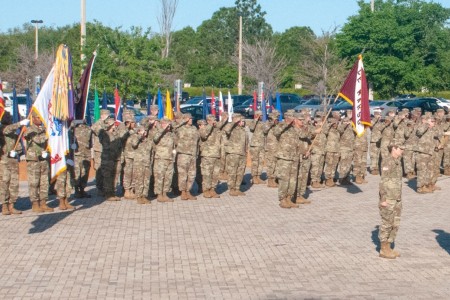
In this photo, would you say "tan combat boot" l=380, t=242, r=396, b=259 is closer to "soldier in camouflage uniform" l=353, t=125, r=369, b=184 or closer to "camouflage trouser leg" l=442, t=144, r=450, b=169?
"soldier in camouflage uniform" l=353, t=125, r=369, b=184

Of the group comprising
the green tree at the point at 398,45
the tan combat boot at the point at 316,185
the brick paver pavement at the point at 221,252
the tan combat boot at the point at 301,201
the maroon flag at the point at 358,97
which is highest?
the green tree at the point at 398,45

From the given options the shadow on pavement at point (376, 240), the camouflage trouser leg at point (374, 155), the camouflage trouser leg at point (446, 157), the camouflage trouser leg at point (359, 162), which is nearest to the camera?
the shadow on pavement at point (376, 240)

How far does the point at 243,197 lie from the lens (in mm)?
17797

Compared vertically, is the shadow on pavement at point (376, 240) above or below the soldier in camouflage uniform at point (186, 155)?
below

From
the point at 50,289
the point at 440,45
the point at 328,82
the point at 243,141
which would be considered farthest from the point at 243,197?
the point at 440,45

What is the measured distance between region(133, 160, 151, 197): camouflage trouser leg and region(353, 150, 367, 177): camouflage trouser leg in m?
5.65

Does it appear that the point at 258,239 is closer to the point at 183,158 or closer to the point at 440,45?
the point at 183,158

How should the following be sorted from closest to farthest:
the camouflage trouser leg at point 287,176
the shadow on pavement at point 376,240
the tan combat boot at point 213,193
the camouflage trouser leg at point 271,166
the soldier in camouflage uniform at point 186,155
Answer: the shadow on pavement at point 376,240, the camouflage trouser leg at point 287,176, the soldier in camouflage uniform at point 186,155, the tan combat boot at point 213,193, the camouflage trouser leg at point 271,166

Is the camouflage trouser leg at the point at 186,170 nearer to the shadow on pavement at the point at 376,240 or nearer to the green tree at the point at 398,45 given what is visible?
the shadow on pavement at the point at 376,240

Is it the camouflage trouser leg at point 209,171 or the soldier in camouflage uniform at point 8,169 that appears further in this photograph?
the camouflage trouser leg at point 209,171

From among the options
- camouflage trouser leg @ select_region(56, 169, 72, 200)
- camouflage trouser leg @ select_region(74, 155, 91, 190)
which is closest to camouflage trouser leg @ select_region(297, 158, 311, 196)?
camouflage trouser leg @ select_region(74, 155, 91, 190)

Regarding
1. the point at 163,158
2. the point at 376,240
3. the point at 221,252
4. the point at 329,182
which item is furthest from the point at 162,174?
the point at 376,240

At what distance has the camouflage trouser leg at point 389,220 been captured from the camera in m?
12.0

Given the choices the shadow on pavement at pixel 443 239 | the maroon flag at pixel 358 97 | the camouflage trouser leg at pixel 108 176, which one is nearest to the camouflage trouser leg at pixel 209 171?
the camouflage trouser leg at pixel 108 176
